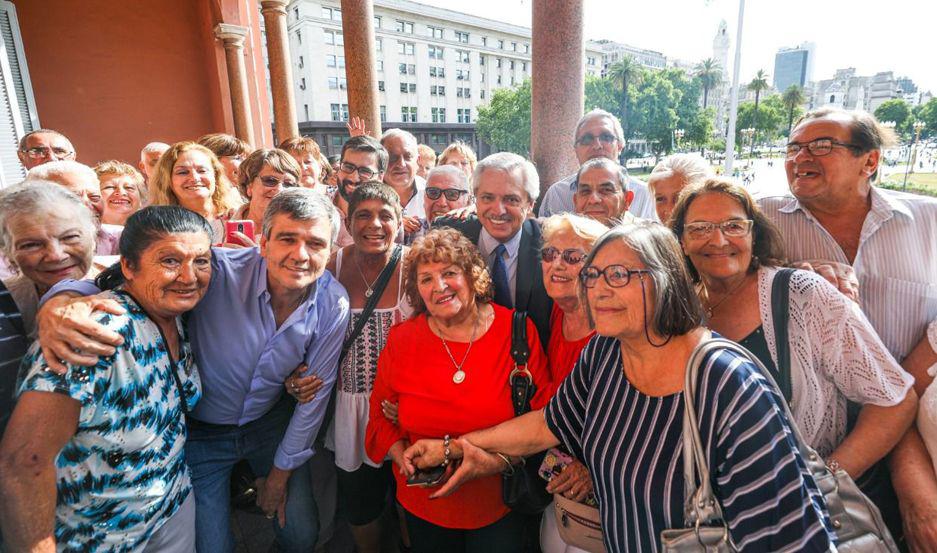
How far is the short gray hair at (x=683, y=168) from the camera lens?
305cm

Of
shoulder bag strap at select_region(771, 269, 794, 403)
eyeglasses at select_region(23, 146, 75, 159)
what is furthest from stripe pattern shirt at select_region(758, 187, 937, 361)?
eyeglasses at select_region(23, 146, 75, 159)

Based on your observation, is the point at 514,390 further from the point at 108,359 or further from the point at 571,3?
the point at 571,3

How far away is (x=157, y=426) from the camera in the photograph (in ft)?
6.34

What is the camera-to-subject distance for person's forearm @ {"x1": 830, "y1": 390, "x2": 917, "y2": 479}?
6.24 feet

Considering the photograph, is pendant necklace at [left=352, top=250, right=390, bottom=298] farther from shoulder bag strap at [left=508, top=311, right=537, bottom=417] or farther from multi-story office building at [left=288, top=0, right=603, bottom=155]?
multi-story office building at [left=288, top=0, right=603, bottom=155]

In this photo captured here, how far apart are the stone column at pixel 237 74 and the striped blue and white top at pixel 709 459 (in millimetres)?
10203

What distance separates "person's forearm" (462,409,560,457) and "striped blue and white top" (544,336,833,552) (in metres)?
0.27

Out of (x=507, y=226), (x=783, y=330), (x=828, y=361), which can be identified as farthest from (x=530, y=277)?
(x=828, y=361)

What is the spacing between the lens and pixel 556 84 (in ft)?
15.1

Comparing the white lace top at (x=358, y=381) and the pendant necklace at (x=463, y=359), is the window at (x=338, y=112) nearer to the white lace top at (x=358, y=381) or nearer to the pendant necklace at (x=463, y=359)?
the white lace top at (x=358, y=381)

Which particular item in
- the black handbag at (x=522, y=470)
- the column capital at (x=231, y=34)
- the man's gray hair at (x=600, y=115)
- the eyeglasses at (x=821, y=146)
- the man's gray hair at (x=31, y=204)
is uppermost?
the column capital at (x=231, y=34)

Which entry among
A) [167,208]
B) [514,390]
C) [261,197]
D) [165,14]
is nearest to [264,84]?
[165,14]

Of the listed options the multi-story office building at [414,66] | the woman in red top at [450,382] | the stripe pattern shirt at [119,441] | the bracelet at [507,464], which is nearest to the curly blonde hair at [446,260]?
the woman in red top at [450,382]

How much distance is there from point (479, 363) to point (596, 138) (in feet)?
10.3
